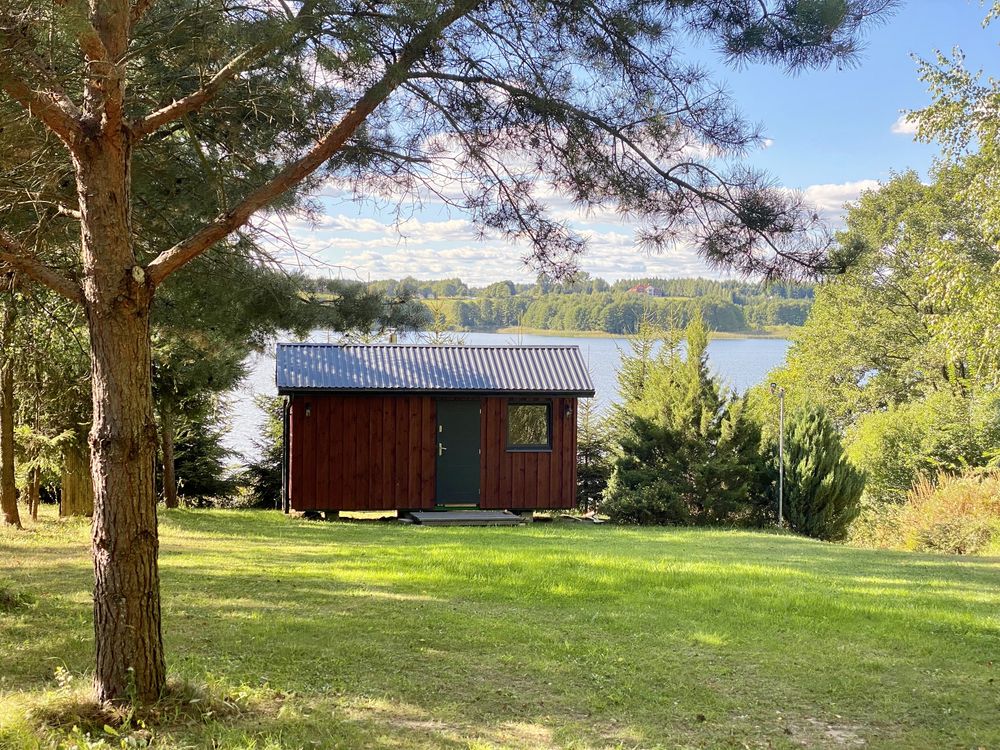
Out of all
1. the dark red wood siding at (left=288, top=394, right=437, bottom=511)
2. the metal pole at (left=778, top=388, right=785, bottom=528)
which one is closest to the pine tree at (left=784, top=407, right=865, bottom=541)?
the metal pole at (left=778, top=388, right=785, bottom=528)

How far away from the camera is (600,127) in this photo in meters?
5.69

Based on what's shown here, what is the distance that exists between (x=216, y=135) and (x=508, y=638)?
4008 mm

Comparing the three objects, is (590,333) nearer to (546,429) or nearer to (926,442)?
(546,429)

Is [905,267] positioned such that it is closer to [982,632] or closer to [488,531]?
[488,531]

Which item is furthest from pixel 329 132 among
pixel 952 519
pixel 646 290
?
pixel 646 290

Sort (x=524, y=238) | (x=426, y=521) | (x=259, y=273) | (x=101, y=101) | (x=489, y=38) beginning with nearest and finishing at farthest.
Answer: (x=101, y=101) < (x=489, y=38) < (x=524, y=238) < (x=259, y=273) < (x=426, y=521)

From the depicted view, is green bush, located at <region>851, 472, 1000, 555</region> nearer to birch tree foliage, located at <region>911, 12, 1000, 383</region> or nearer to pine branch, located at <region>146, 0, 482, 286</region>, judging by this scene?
birch tree foliage, located at <region>911, 12, 1000, 383</region>

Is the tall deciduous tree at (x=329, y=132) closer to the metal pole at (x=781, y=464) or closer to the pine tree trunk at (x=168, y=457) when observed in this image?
the pine tree trunk at (x=168, y=457)

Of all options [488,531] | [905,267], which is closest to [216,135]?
[488,531]

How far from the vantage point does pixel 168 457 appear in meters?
14.7

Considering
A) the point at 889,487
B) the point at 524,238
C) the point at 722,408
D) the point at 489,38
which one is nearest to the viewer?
the point at 489,38

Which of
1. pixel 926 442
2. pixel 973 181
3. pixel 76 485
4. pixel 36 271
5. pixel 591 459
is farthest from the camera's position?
pixel 926 442

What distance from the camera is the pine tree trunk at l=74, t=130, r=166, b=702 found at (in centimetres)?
419

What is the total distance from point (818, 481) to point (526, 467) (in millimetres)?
4738
